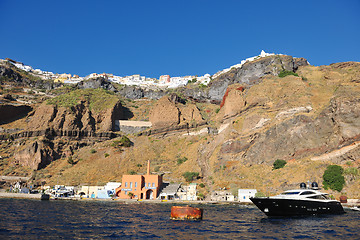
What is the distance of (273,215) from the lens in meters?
34.4

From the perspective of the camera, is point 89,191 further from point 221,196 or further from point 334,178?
point 334,178

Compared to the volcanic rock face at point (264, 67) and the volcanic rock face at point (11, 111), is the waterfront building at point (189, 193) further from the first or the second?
the volcanic rock face at point (11, 111)

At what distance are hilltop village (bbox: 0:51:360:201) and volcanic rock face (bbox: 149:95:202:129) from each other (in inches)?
18.0

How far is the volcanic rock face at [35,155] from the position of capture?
9375cm

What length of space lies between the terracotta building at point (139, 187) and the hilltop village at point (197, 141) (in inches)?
10.0

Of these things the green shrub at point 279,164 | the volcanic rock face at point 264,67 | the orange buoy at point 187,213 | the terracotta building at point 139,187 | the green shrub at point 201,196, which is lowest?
the orange buoy at point 187,213

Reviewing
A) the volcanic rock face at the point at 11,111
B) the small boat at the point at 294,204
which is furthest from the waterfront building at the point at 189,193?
the volcanic rock face at the point at 11,111

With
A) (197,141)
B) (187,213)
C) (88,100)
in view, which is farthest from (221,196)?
(88,100)

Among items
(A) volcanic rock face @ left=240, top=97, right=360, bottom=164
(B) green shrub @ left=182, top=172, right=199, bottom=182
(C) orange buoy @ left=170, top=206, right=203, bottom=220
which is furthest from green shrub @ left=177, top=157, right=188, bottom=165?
(C) orange buoy @ left=170, top=206, right=203, bottom=220

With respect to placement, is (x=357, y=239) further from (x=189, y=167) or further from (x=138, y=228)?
(x=189, y=167)

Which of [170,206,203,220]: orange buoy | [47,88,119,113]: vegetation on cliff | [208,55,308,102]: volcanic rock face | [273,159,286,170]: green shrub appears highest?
[208,55,308,102]: volcanic rock face

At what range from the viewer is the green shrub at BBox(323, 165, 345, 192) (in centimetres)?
5562

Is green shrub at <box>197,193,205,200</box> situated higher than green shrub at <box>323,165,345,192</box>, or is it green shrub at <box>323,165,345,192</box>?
green shrub at <box>323,165,345,192</box>

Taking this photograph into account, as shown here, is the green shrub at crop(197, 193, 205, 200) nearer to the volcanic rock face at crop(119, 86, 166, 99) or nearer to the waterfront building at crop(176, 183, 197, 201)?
the waterfront building at crop(176, 183, 197, 201)
